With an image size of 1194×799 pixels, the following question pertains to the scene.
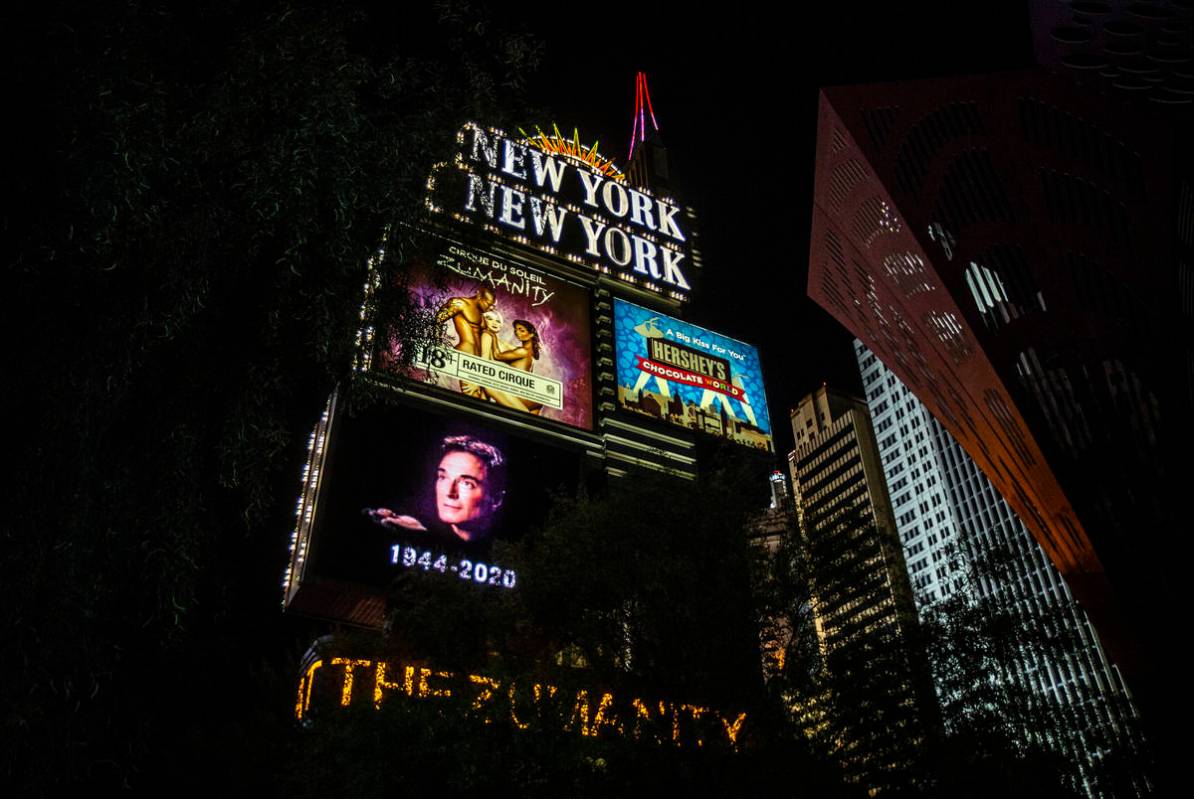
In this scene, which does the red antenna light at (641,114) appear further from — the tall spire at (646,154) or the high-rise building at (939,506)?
the high-rise building at (939,506)

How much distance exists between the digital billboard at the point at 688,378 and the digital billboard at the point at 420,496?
6.20 meters

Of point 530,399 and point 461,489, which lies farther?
point 530,399

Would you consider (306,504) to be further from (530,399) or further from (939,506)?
(939,506)

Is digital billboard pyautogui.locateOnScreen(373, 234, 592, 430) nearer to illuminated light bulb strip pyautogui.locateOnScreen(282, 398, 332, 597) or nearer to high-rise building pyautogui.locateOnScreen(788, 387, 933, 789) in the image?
illuminated light bulb strip pyautogui.locateOnScreen(282, 398, 332, 597)

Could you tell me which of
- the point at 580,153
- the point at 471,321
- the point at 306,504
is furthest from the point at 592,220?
the point at 306,504

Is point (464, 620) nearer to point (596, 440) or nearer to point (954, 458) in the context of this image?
point (596, 440)

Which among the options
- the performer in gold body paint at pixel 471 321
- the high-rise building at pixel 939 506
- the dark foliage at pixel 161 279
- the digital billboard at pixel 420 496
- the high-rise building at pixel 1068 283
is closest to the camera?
the dark foliage at pixel 161 279

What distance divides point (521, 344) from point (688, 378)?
802cm

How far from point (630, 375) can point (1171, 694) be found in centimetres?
2071

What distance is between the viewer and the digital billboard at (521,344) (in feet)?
96.9

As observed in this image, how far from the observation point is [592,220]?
127ft

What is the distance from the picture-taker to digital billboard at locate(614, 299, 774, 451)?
3419 centimetres

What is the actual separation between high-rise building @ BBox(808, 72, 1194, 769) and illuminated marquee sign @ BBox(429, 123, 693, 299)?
1510 centimetres

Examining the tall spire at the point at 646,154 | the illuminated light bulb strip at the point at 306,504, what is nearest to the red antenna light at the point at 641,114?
the tall spire at the point at 646,154
